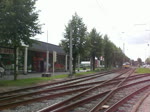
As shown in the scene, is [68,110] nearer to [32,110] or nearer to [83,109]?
[83,109]

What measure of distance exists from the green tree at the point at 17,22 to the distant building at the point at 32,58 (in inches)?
209

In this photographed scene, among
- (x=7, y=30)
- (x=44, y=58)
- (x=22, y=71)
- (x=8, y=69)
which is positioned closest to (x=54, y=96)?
(x=7, y=30)

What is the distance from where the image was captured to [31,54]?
117 feet

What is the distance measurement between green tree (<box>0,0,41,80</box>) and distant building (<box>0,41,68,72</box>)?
530 cm

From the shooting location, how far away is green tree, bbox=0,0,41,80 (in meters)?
17.8

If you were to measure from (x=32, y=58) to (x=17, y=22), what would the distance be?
17580mm

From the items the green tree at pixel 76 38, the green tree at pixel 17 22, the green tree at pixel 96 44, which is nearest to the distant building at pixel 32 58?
the green tree at pixel 76 38

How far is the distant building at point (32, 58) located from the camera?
27.5 metres

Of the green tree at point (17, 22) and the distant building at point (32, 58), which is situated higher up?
the green tree at point (17, 22)

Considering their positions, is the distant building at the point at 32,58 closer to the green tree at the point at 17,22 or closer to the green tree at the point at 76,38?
the green tree at the point at 76,38

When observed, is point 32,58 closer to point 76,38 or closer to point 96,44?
point 76,38

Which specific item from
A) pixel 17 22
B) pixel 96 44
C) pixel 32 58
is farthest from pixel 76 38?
pixel 17 22

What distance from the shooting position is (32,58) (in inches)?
1422

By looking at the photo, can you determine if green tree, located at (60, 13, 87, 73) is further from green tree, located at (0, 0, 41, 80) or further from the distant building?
green tree, located at (0, 0, 41, 80)
